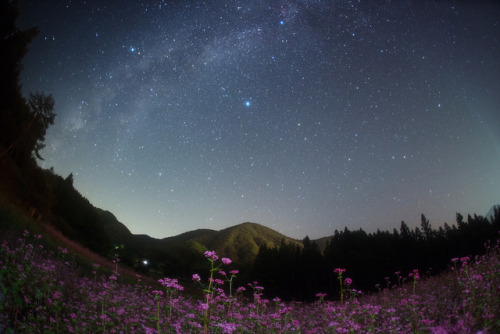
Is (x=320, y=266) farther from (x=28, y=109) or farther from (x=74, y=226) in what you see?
(x=28, y=109)

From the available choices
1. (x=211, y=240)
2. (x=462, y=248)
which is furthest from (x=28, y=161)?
(x=211, y=240)

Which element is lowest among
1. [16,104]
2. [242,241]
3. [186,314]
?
[242,241]

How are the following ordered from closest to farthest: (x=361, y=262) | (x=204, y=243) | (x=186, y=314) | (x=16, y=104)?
(x=186, y=314), (x=16, y=104), (x=361, y=262), (x=204, y=243)

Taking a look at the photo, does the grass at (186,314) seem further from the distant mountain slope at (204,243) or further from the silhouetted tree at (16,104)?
the distant mountain slope at (204,243)

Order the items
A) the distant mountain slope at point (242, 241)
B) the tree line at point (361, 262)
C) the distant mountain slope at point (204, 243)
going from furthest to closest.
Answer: the distant mountain slope at point (242, 241) < the distant mountain slope at point (204, 243) < the tree line at point (361, 262)

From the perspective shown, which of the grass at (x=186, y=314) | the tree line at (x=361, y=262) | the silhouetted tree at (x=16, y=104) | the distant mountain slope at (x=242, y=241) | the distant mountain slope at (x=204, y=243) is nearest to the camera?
the grass at (x=186, y=314)

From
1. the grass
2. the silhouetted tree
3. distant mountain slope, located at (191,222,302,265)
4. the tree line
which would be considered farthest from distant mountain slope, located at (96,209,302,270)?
the grass

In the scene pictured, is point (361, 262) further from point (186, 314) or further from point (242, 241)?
point (242, 241)


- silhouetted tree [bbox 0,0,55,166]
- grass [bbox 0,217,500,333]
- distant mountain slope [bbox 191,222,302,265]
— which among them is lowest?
distant mountain slope [bbox 191,222,302,265]

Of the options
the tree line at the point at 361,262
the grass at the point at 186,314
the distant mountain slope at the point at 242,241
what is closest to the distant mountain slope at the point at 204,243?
the distant mountain slope at the point at 242,241

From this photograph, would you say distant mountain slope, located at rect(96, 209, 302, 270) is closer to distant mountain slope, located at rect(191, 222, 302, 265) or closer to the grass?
distant mountain slope, located at rect(191, 222, 302, 265)

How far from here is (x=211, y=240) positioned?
129m

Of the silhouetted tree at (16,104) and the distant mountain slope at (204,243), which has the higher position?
the silhouetted tree at (16,104)

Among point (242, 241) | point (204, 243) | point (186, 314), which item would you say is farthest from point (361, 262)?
point (204, 243)
